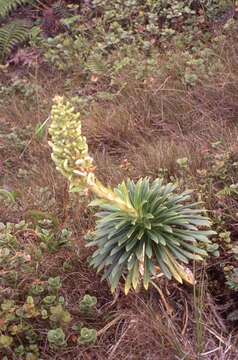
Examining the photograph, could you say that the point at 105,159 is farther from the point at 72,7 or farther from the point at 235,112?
the point at 72,7

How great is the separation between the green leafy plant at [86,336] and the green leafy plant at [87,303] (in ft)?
0.44

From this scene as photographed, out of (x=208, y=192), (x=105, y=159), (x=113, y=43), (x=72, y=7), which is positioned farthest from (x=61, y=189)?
(x=72, y=7)

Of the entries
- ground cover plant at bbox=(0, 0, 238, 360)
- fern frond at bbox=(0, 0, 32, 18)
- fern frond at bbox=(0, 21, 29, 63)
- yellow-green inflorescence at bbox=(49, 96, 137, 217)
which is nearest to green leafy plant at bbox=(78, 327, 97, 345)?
ground cover plant at bbox=(0, 0, 238, 360)

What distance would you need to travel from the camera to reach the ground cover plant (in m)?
2.30

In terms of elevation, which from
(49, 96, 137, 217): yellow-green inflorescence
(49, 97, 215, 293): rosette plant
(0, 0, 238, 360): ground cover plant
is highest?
(49, 96, 137, 217): yellow-green inflorescence

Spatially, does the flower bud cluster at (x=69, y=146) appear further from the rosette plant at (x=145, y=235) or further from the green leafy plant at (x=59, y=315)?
the green leafy plant at (x=59, y=315)

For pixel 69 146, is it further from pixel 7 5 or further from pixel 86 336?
pixel 7 5

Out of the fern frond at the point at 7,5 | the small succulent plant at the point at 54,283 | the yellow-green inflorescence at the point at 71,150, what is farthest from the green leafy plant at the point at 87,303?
the fern frond at the point at 7,5

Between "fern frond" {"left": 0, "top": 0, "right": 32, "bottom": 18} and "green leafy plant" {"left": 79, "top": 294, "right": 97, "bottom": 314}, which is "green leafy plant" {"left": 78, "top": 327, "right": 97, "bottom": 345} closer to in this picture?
"green leafy plant" {"left": 79, "top": 294, "right": 97, "bottom": 314}

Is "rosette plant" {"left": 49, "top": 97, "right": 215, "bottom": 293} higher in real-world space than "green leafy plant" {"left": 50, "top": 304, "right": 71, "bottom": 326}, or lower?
higher

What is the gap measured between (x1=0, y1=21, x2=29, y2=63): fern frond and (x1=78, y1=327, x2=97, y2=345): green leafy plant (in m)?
3.47

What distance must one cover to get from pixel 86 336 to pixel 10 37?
3.55 metres

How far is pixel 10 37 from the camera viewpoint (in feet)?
16.7

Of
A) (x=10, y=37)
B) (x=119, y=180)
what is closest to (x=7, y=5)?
(x=10, y=37)
